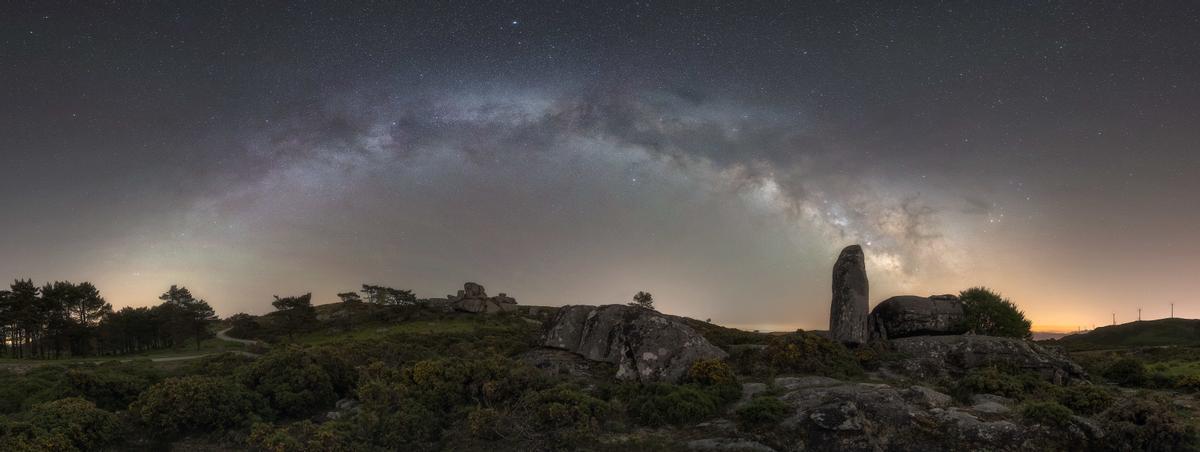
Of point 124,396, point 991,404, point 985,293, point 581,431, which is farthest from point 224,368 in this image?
point 985,293

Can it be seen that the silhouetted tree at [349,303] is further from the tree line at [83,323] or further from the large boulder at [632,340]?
the large boulder at [632,340]

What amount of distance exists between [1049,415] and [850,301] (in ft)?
44.1

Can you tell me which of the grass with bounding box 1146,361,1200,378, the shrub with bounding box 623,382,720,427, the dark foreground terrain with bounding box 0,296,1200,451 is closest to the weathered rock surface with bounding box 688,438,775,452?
the dark foreground terrain with bounding box 0,296,1200,451

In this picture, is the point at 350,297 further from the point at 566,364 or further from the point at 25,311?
the point at 566,364

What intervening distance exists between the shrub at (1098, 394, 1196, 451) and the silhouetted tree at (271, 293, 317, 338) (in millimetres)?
75310

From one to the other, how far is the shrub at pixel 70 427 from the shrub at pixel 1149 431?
28873 millimetres

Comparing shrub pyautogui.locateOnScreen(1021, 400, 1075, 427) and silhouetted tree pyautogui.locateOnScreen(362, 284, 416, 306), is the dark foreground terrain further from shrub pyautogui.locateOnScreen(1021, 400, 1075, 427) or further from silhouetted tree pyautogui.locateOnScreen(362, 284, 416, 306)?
silhouetted tree pyautogui.locateOnScreen(362, 284, 416, 306)

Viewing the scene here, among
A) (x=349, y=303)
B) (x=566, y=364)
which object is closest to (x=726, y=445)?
(x=566, y=364)

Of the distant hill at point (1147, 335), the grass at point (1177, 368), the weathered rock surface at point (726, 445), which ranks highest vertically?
the weathered rock surface at point (726, 445)

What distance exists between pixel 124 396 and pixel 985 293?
42.6m

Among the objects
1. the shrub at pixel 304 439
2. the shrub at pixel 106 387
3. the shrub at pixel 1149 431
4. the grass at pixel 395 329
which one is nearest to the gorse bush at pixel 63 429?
the shrub at pixel 106 387

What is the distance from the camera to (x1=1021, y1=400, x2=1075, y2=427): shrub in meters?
15.1

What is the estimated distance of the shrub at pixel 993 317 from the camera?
3142cm

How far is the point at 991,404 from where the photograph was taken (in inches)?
700
